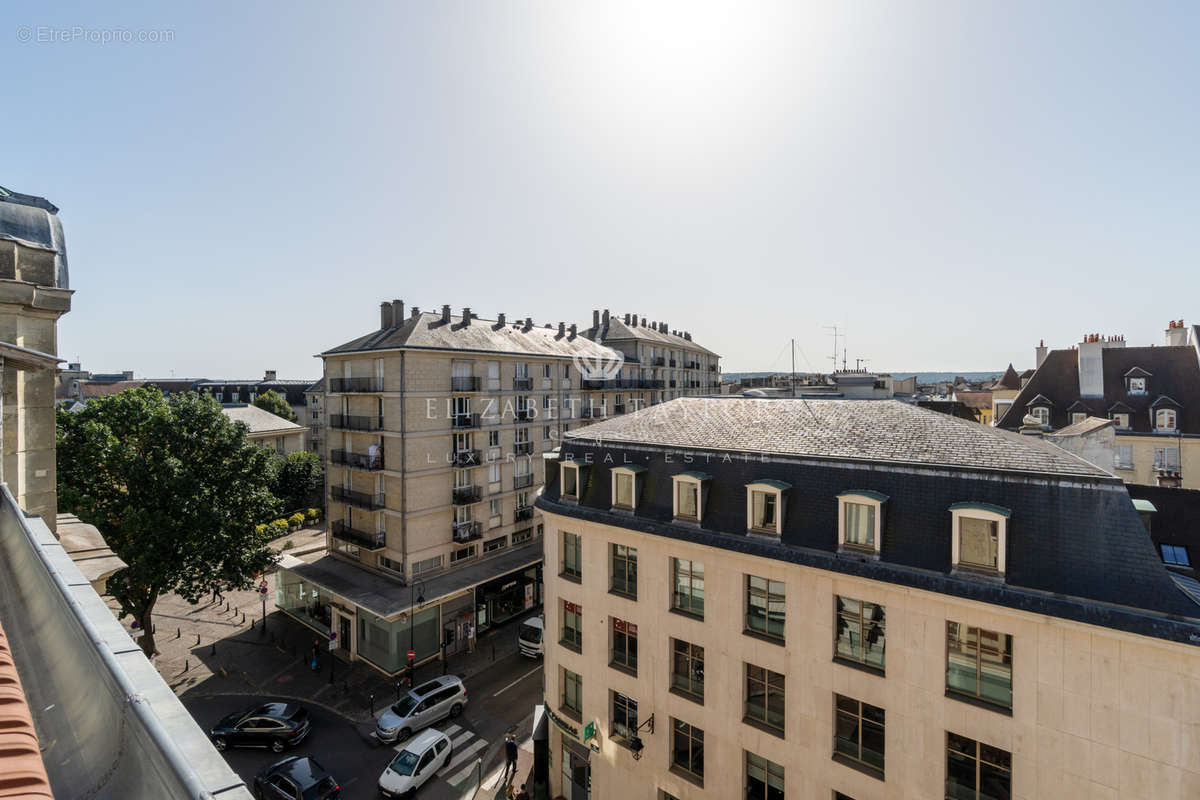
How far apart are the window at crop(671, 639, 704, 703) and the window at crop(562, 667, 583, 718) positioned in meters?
4.24

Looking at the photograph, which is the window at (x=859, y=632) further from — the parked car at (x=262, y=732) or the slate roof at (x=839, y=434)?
the parked car at (x=262, y=732)

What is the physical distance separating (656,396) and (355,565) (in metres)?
34.7

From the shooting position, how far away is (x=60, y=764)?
3.11m

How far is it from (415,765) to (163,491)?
712 inches

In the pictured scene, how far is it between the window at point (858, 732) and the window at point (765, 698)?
1494mm

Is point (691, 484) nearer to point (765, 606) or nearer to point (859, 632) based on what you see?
point (765, 606)

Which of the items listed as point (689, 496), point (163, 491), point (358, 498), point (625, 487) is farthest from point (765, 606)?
point (163, 491)

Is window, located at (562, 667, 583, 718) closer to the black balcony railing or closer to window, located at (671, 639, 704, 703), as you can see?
window, located at (671, 639, 704, 703)

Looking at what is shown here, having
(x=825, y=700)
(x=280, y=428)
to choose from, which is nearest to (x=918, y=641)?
(x=825, y=700)

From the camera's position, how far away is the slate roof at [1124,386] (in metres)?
35.8

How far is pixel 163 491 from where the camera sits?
1051 inches

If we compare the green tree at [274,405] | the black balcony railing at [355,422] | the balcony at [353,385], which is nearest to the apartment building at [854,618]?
the black balcony railing at [355,422]

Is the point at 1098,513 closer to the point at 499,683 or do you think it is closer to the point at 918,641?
the point at 918,641

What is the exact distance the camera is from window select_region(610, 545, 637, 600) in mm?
18962
